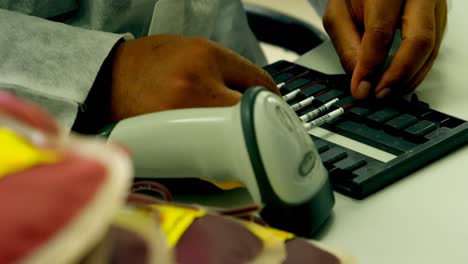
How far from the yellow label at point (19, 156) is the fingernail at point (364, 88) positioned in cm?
40

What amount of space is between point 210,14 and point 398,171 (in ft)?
0.96

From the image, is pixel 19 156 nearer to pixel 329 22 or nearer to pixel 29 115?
pixel 29 115

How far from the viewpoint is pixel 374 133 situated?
0.51 m

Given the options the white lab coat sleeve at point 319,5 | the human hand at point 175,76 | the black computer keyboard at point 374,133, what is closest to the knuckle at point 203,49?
the human hand at point 175,76

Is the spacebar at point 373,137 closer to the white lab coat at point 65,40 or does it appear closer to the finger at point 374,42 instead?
the finger at point 374,42

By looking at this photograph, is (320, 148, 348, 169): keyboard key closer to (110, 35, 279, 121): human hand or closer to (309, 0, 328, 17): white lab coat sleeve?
(110, 35, 279, 121): human hand

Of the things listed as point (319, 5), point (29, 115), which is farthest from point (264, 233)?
point (319, 5)

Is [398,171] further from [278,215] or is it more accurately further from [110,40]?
[110,40]

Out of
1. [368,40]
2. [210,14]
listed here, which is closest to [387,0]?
[368,40]

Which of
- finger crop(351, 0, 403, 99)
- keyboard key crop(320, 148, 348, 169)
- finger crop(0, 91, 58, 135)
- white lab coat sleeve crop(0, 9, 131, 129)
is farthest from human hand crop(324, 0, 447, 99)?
finger crop(0, 91, 58, 135)

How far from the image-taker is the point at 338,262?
33cm

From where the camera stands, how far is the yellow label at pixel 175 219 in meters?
0.28

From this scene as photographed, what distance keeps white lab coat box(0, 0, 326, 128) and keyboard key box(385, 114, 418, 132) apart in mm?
207

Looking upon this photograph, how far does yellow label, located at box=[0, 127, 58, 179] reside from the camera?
0.19 meters
